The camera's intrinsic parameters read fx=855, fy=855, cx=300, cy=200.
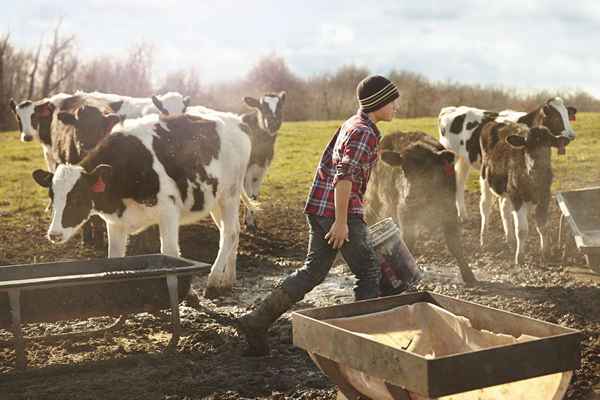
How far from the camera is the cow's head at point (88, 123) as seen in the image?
12.6 meters

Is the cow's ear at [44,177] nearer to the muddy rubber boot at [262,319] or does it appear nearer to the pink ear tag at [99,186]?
the pink ear tag at [99,186]

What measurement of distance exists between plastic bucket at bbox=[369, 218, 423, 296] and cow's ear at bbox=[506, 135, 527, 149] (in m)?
4.84

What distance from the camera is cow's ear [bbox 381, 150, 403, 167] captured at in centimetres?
967

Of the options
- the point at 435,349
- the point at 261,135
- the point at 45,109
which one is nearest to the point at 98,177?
the point at 435,349

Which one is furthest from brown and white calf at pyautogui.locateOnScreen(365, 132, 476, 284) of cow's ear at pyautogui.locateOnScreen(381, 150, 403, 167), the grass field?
the grass field

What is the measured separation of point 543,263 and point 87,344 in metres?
6.04

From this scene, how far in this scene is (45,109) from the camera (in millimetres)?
15000

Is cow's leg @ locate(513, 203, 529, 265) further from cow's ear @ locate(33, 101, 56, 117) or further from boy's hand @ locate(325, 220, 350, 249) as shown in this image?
cow's ear @ locate(33, 101, 56, 117)

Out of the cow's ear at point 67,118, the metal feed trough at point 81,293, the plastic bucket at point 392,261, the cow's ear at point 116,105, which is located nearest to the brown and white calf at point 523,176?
the plastic bucket at point 392,261

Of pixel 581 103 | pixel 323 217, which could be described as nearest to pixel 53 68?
pixel 581 103

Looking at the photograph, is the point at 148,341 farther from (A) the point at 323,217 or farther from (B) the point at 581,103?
(B) the point at 581,103

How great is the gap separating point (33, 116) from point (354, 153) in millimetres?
11470

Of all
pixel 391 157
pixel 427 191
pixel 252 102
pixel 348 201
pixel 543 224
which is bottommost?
pixel 543 224

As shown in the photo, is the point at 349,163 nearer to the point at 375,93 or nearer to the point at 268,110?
the point at 375,93
